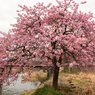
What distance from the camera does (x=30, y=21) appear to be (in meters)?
7.69

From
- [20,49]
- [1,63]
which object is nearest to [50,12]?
[20,49]

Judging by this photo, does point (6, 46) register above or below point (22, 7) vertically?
below

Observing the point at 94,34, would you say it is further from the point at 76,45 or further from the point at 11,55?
the point at 11,55

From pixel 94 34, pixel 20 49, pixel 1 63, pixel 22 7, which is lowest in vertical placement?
pixel 1 63

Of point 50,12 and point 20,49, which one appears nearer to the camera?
point 20,49

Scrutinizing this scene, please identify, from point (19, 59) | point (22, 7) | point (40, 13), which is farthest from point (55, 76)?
point (22, 7)

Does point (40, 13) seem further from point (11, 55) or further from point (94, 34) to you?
point (94, 34)

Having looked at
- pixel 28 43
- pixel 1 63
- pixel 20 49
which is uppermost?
pixel 28 43

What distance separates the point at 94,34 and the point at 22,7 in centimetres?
694

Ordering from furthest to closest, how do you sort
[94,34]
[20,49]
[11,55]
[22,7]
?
[22,7] → [94,34] → [20,49] → [11,55]

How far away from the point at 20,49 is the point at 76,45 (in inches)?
170

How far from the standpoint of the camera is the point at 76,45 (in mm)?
5508

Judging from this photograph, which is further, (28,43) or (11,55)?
(28,43)

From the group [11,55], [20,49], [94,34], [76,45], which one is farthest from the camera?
[94,34]
